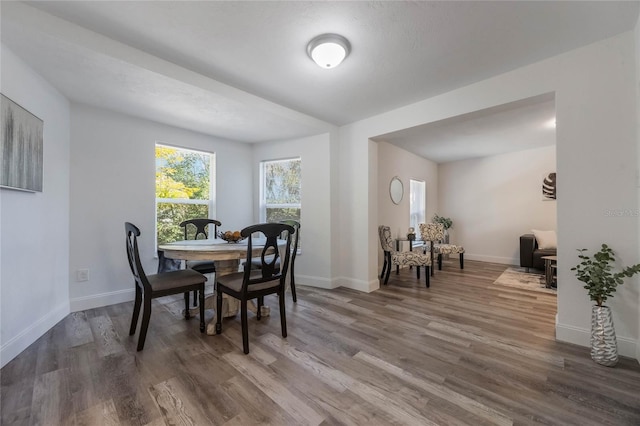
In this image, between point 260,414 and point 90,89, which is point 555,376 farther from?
point 90,89

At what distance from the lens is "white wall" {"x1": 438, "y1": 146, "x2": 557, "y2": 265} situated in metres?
5.19

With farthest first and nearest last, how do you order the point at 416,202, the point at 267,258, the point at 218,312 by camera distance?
1. the point at 416,202
2. the point at 267,258
3. the point at 218,312

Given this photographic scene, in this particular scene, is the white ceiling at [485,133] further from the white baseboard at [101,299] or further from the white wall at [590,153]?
the white baseboard at [101,299]

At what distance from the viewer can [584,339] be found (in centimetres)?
204

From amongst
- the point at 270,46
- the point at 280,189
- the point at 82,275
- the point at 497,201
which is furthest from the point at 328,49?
the point at 497,201

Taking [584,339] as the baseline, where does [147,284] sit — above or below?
above

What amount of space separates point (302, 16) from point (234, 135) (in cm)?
244

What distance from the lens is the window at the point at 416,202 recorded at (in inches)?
222

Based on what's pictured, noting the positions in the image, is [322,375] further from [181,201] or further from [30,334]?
[181,201]

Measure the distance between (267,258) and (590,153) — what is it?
2.72m

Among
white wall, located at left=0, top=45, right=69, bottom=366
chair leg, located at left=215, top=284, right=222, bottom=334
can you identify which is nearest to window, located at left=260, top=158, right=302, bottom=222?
chair leg, located at left=215, top=284, right=222, bottom=334

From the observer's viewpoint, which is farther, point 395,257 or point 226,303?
point 395,257

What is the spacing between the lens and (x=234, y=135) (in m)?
3.87

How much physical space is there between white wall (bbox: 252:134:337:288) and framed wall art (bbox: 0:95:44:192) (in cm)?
268
